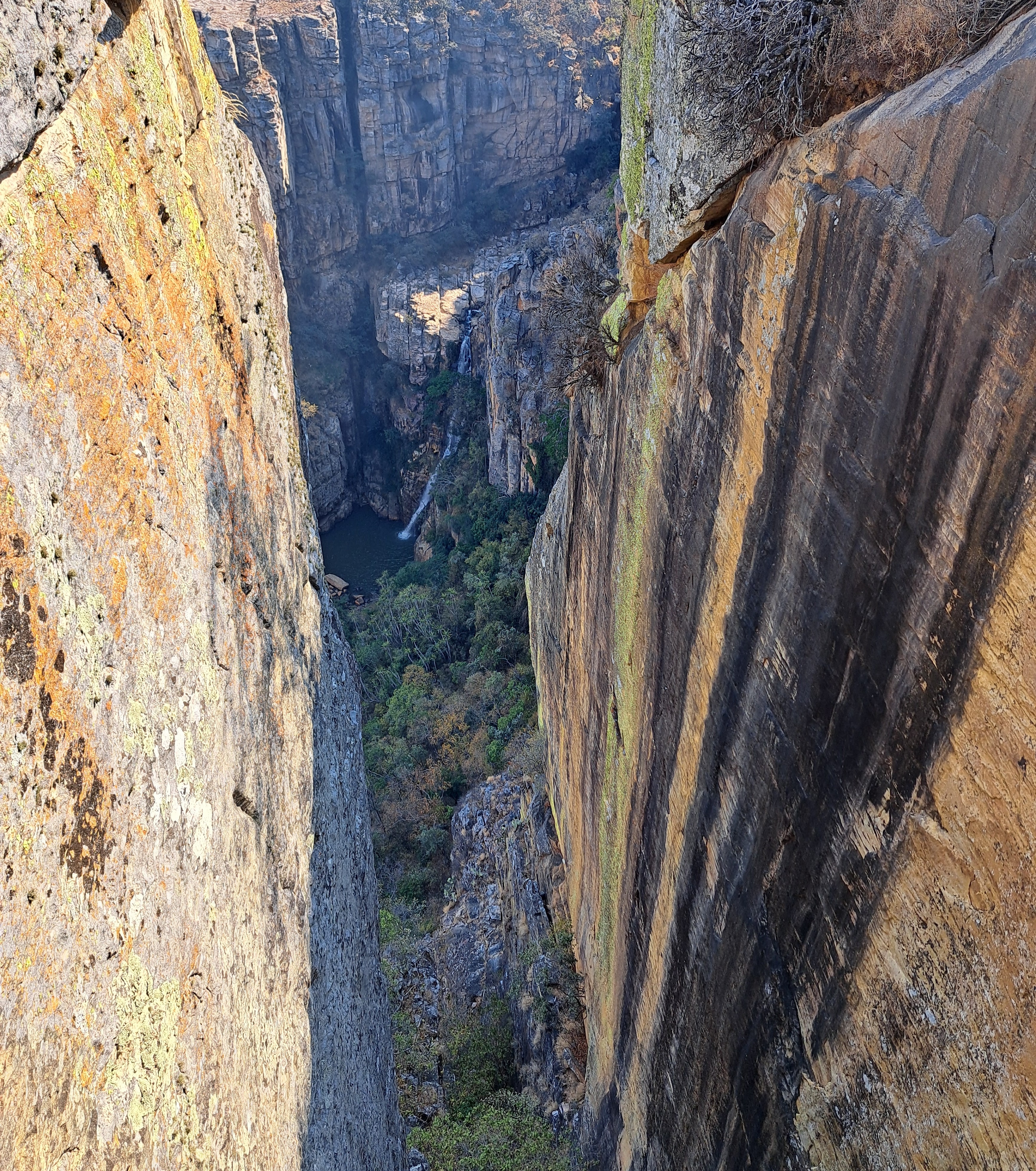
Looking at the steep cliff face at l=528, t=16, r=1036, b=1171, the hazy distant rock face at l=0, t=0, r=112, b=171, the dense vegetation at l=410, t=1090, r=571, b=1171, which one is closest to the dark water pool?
the dense vegetation at l=410, t=1090, r=571, b=1171

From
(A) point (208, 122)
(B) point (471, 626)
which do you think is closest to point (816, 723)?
(A) point (208, 122)

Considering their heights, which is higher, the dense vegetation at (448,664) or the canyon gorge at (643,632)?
the canyon gorge at (643,632)

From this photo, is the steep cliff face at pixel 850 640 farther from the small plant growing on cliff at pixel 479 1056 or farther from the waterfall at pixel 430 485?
the waterfall at pixel 430 485

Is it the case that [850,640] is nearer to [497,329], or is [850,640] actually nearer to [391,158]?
[497,329]

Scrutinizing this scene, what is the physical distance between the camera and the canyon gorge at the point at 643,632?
3045 millimetres

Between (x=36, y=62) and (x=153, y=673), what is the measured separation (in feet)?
8.09

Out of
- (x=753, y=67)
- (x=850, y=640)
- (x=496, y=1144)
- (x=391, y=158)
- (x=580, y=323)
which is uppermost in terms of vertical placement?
(x=753, y=67)

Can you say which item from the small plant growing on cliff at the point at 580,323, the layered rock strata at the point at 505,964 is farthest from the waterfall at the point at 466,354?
the small plant growing on cliff at the point at 580,323

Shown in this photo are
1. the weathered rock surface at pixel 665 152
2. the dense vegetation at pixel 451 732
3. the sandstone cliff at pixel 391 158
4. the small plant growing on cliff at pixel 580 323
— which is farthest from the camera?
the sandstone cliff at pixel 391 158

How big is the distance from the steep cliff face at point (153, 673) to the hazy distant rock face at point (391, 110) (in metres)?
37.6

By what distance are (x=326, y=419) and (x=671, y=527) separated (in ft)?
127

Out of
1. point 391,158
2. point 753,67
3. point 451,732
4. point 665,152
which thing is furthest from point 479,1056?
point 391,158

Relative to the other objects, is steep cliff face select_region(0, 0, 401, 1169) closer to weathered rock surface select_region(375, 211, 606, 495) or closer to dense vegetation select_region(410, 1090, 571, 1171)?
dense vegetation select_region(410, 1090, 571, 1171)

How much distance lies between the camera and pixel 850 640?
3889mm
